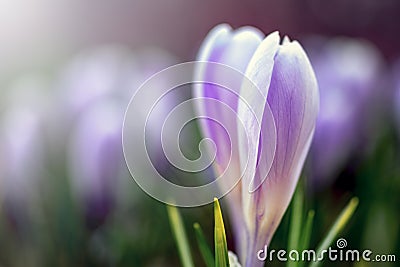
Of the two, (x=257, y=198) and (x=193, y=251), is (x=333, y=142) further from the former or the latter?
(x=257, y=198)

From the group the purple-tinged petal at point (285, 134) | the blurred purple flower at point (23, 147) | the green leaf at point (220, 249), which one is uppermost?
the blurred purple flower at point (23, 147)

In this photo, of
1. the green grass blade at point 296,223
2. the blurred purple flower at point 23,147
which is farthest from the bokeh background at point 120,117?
the green grass blade at point 296,223

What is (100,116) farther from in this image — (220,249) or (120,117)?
(220,249)

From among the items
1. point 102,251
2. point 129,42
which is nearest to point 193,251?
point 102,251

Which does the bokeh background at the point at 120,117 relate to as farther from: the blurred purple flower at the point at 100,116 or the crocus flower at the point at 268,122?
the crocus flower at the point at 268,122

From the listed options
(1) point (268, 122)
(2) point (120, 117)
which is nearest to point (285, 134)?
(1) point (268, 122)
